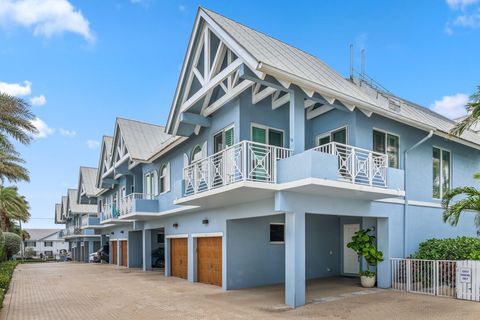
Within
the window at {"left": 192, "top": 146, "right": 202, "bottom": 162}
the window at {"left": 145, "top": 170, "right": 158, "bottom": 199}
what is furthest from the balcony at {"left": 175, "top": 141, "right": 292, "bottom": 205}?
the window at {"left": 145, "top": 170, "right": 158, "bottom": 199}

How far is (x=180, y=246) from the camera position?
18.9m

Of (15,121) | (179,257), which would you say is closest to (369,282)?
(179,257)

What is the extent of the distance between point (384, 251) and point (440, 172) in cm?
522

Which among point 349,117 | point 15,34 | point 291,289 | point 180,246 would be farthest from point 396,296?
point 15,34

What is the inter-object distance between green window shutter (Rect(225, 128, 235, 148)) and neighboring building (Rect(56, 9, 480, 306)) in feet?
0.12

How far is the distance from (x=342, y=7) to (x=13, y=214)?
40347 millimetres

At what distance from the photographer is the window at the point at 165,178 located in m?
20.3

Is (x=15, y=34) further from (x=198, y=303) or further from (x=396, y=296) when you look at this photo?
(x=396, y=296)

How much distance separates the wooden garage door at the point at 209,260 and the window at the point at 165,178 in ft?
15.4

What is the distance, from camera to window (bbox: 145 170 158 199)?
2220 centimetres

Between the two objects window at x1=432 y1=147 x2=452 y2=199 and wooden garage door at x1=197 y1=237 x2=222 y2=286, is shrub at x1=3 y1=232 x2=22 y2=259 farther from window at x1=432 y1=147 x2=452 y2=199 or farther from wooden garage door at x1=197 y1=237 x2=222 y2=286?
window at x1=432 y1=147 x2=452 y2=199

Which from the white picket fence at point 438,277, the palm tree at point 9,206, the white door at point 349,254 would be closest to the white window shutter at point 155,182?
the white door at point 349,254

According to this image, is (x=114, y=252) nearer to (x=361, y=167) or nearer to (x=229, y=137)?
(x=229, y=137)

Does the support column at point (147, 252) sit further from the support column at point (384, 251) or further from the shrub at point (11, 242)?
the support column at point (384, 251)
